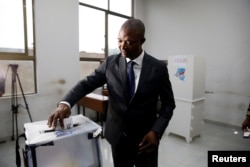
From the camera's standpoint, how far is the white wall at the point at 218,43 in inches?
133

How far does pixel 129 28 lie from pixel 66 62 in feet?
9.08

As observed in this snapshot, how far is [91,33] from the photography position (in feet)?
12.8

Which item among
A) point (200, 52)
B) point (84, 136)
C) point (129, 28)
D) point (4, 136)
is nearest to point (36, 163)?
point (84, 136)

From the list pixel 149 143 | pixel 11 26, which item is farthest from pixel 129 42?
pixel 11 26

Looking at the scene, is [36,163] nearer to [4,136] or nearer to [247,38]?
[4,136]

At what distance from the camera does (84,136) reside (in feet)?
3.63

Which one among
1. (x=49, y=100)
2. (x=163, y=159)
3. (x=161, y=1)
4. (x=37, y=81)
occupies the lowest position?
(x=163, y=159)

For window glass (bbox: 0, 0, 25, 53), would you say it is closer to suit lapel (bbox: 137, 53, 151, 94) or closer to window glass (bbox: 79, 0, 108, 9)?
window glass (bbox: 79, 0, 108, 9)

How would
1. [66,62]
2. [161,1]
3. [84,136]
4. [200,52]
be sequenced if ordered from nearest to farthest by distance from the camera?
[84,136]
[66,62]
[200,52]
[161,1]

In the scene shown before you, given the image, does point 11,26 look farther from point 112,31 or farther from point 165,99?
point 165,99

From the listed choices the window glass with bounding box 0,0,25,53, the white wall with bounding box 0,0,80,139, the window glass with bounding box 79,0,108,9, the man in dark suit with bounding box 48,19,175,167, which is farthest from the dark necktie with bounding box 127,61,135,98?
the window glass with bounding box 79,0,108,9

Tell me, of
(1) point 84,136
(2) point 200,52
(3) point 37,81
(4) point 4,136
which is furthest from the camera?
(2) point 200,52

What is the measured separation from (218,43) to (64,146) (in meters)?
3.66

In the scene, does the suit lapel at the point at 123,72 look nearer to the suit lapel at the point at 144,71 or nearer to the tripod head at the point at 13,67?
the suit lapel at the point at 144,71
